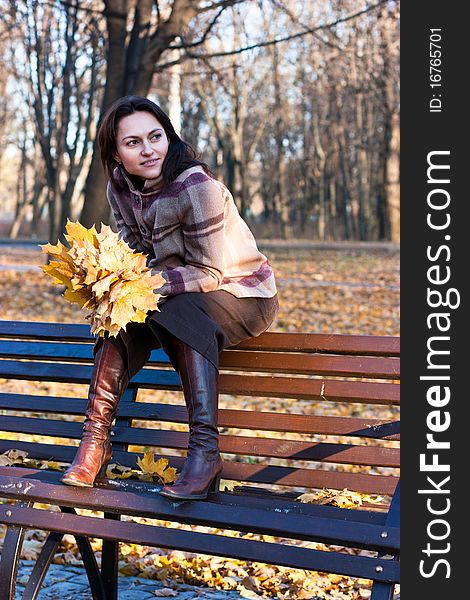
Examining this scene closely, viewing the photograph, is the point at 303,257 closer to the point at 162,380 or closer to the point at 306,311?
the point at 306,311

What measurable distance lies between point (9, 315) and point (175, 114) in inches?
262

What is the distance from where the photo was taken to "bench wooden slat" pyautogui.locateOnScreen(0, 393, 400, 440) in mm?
3447

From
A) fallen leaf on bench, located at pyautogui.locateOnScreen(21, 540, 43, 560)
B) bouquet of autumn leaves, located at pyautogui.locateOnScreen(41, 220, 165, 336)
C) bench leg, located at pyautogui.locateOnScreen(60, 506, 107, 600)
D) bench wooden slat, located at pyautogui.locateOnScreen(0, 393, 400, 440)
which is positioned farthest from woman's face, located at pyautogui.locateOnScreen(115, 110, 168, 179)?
fallen leaf on bench, located at pyautogui.locateOnScreen(21, 540, 43, 560)

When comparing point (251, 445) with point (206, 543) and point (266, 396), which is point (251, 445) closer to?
point (266, 396)

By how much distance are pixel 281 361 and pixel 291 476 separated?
1.47ft

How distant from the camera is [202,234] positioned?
3.55 meters

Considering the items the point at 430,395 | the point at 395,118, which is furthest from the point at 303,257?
the point at 430,395

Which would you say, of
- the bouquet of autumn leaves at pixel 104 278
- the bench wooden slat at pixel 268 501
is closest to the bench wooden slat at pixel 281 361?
the bench wooden slat at pixel 268 501

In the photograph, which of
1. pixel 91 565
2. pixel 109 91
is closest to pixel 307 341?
pixel 91 565

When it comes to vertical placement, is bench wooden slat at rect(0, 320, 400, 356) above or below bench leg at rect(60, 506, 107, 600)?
above

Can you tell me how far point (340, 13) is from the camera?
16469 millimetres

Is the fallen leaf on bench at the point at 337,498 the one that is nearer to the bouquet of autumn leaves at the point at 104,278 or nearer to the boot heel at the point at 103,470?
the boot heel at the point at 103,470

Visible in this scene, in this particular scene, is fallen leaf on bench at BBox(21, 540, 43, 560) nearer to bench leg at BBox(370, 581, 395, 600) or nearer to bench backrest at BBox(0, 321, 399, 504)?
bench backrest at BBox(0, 321, 399, 504)

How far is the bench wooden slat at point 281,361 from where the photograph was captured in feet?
11.6
